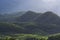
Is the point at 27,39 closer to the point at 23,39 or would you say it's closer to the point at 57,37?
the point at 23,39

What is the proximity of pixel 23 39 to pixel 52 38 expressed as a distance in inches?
1353

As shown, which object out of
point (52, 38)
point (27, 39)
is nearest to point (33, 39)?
point (27, 39)

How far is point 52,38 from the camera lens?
128 metres

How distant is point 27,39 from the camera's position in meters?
101

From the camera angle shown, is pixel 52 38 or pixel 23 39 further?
pixel 52 38

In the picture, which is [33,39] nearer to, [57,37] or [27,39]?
[27,39]

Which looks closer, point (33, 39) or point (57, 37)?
point (33, 39)

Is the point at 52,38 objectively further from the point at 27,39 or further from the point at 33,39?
the point at 27,39

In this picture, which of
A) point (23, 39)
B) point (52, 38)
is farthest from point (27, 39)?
point (52, 38)

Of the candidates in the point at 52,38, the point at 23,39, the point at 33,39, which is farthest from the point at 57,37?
the point at 23,39

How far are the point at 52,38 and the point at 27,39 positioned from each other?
30.9 meters

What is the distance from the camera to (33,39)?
108312 millimetres

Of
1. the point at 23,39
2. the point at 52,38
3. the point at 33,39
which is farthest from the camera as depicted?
the point at 52,38

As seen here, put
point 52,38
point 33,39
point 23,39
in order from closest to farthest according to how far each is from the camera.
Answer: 1. point 23,39
2. point 33,39
3. point 52,38
